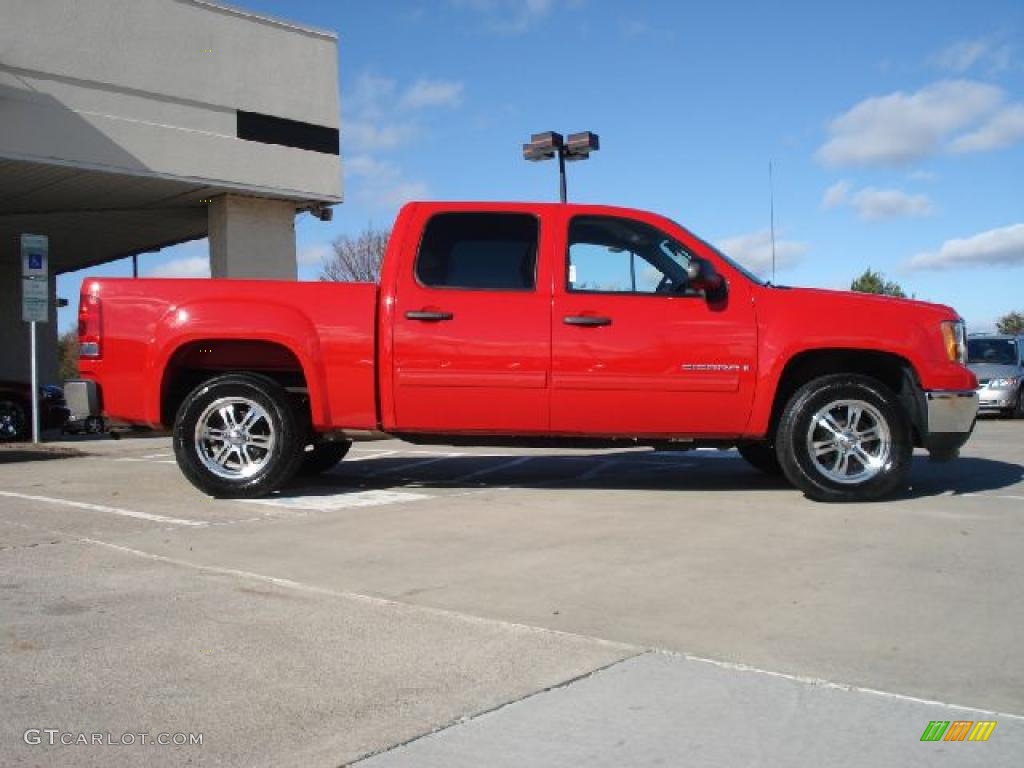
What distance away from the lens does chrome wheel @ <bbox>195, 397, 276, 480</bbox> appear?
22.6ft

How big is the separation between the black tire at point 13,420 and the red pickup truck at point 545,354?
9854 mm

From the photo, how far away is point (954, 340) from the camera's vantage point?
671 centimetres

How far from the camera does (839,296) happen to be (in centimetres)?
665

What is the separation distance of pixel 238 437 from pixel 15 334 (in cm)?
2772

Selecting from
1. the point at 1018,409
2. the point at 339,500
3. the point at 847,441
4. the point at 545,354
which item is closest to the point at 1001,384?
the point at 1018,409

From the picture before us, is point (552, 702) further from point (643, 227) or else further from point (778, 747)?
point (643, 227)

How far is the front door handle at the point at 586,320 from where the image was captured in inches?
257

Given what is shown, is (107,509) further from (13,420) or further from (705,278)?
(13,420)

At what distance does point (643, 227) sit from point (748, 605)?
339cm

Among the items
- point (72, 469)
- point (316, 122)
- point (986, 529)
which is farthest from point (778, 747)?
point (316, 122)

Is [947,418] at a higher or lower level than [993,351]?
lower

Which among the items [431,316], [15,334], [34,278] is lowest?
[431,316]

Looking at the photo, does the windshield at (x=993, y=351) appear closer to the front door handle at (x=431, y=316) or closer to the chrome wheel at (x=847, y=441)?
the chrome wheel at (x=847, y=441)

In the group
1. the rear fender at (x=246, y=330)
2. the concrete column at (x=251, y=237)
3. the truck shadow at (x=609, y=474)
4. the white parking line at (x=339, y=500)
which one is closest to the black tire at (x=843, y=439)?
the truck shadow at (x=609, y=474)
